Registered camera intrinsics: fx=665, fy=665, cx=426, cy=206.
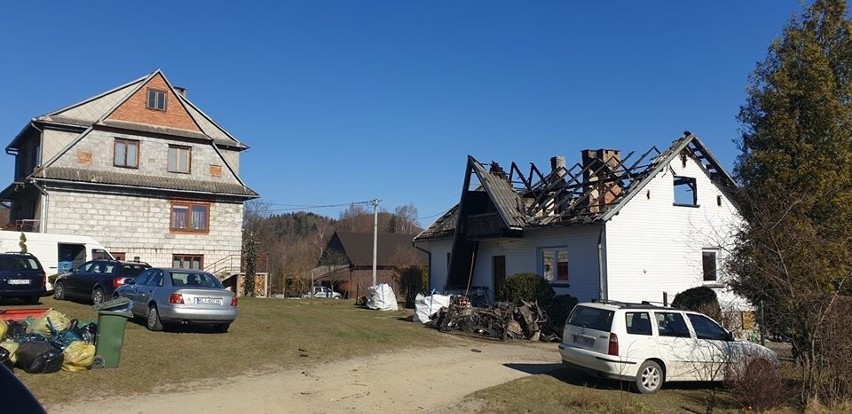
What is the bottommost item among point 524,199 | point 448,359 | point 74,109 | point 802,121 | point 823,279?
point 448,359

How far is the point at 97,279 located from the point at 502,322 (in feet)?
Answer: 41.6

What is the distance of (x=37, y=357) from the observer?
34.7 feet

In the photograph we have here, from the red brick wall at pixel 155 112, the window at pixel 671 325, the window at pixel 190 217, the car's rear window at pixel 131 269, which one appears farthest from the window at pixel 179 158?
the window at pixel 671 325

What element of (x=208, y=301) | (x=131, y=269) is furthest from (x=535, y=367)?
(x=131, y=269)

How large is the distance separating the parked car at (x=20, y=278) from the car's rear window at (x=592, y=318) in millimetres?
15604

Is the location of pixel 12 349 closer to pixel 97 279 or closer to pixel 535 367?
pixel 535 367

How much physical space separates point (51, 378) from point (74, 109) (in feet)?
90.6

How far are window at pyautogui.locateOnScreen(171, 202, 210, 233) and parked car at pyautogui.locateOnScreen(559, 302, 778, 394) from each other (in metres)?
26.4

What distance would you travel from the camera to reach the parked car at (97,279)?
2020cm

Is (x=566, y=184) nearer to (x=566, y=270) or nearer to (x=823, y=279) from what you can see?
(x=566, y=270)

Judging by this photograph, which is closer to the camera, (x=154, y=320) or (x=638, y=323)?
(x=638, y=323)

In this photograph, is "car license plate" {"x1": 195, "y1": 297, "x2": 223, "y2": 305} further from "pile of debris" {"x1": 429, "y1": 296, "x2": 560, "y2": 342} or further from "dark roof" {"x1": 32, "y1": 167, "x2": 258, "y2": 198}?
"dark roof" {"x1": 32, "y1": 167, "x2": 258, "y2": 198}

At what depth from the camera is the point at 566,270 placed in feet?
77.8

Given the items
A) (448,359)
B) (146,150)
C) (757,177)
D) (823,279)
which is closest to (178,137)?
(146,150)
